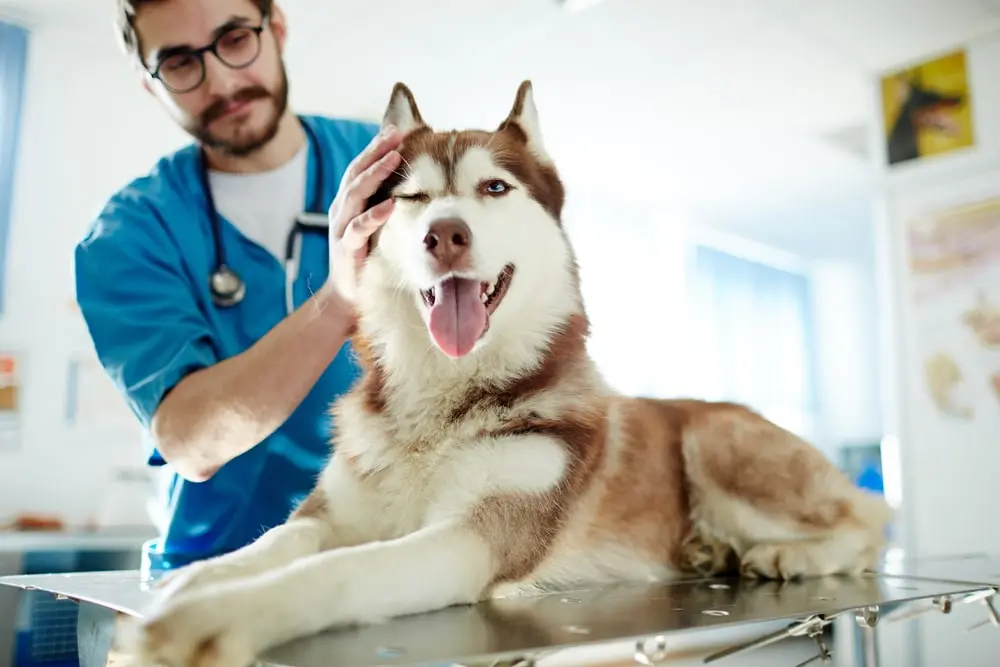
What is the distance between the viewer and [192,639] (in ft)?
1.52

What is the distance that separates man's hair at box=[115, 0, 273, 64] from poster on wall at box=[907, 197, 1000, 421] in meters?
2.50

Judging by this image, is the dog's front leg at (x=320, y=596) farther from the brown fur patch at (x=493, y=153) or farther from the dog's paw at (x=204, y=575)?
the brown fur patch at (x=493, y=153)

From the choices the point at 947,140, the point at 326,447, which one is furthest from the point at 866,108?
the point at 326,447

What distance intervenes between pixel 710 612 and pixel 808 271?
5.75 meters

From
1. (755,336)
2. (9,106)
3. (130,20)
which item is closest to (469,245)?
(130,20)

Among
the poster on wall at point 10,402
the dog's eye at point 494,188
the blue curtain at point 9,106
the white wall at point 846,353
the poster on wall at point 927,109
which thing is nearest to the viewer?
the dog's eye at point 494,188

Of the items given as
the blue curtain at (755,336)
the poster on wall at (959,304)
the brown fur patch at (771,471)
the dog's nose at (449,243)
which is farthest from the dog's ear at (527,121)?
the blue curtain at (755,336)

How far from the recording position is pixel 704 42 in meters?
2.50

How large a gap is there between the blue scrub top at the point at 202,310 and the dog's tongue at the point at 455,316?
0.29 metres

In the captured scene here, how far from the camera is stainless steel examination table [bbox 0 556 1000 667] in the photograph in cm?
50

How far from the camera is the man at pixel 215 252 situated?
3.35 feet

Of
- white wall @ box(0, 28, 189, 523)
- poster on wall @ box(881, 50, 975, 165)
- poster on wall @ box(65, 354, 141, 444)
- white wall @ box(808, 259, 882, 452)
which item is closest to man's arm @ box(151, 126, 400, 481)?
white wall @ box(0, 28, 189, 523)

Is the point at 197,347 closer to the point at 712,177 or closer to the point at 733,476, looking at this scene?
the point at 733,476

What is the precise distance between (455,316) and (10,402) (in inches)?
77.3
